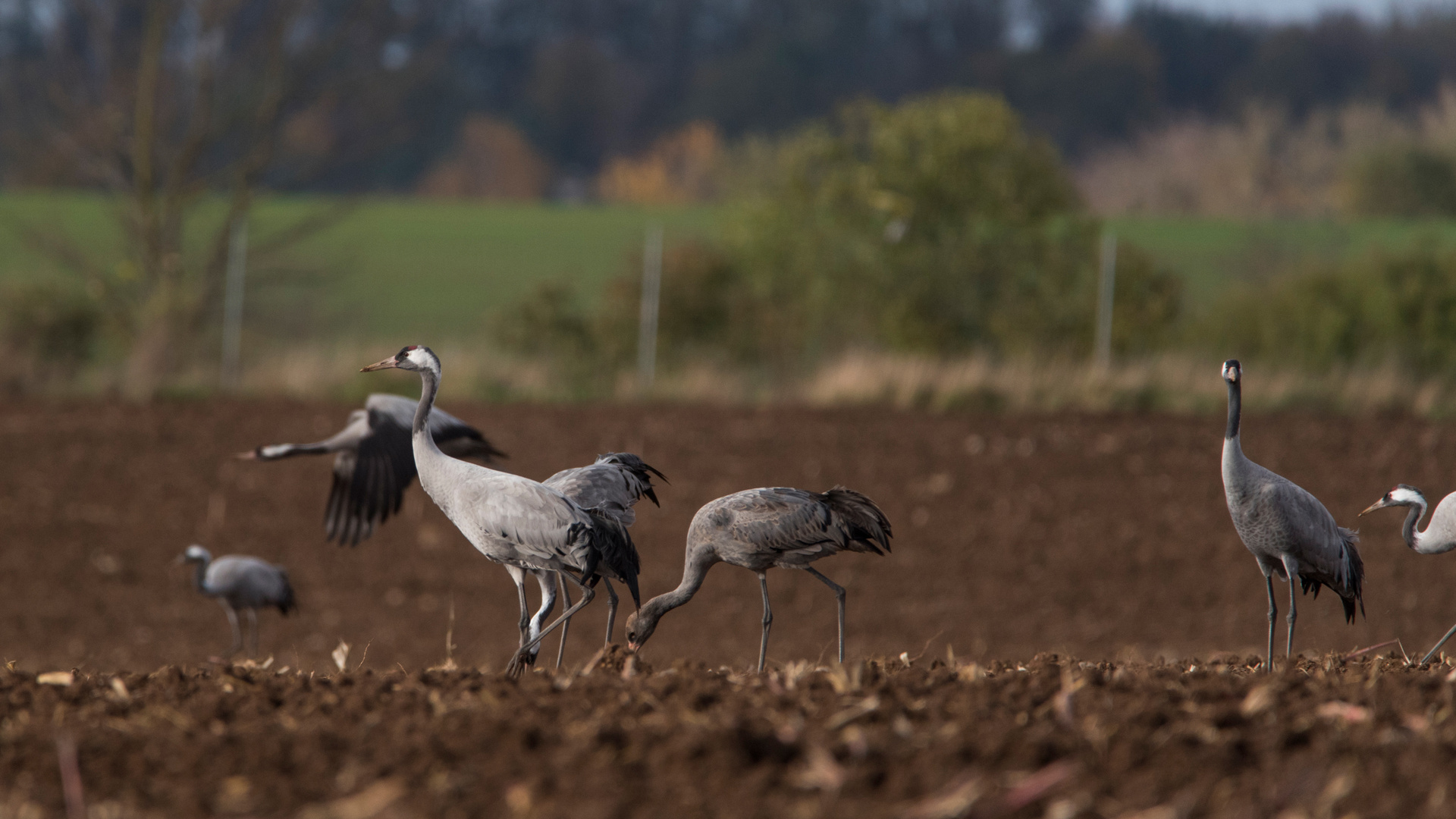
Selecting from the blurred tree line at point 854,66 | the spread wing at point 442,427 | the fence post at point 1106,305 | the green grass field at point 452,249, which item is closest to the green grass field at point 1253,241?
the green grass field at point 452,249

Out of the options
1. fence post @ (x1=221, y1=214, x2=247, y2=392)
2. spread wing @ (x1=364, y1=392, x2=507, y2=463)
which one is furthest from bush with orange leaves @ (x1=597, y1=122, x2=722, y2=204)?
spread wing @ (x1=364, y1=392, x2=507, y2=463)

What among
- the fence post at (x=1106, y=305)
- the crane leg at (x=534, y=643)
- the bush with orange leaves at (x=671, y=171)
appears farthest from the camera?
the bush with orange leaves at (x=671, y=171)

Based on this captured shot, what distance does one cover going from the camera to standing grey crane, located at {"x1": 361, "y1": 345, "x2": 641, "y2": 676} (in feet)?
16.8

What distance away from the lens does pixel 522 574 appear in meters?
5.82

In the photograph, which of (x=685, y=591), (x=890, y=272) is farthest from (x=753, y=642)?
(x=890, y=272)

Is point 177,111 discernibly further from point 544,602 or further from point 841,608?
point 841,608

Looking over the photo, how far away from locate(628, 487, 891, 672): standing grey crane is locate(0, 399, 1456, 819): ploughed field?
33 centimetres

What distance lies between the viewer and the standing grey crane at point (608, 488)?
5.65m

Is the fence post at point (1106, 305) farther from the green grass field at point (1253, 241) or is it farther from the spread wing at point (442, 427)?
the spread wing at point (442, 427)

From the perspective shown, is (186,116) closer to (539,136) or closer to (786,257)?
(786,257)

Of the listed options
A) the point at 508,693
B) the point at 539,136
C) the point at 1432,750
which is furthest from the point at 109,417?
the point at 539,136

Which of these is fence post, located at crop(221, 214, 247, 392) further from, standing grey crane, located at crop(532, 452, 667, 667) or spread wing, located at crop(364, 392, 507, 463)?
standing grey crane, located at crop(532, 452, 667, 667)

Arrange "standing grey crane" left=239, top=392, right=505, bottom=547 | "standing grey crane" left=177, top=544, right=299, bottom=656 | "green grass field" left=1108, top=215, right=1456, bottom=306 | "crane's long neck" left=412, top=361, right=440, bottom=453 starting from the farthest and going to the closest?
"green grass field" left=1108, top=215, right=1456, bottom=306
"standing grey crane" left=177, top=544, right=299, bottom=656
"standing grey crane" left=239, top=392, right=505, bottom=547
"crane's long neck" left=412, top=361, right=440, bottom=453

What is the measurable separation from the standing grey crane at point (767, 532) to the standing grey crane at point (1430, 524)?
1838 millimetres
